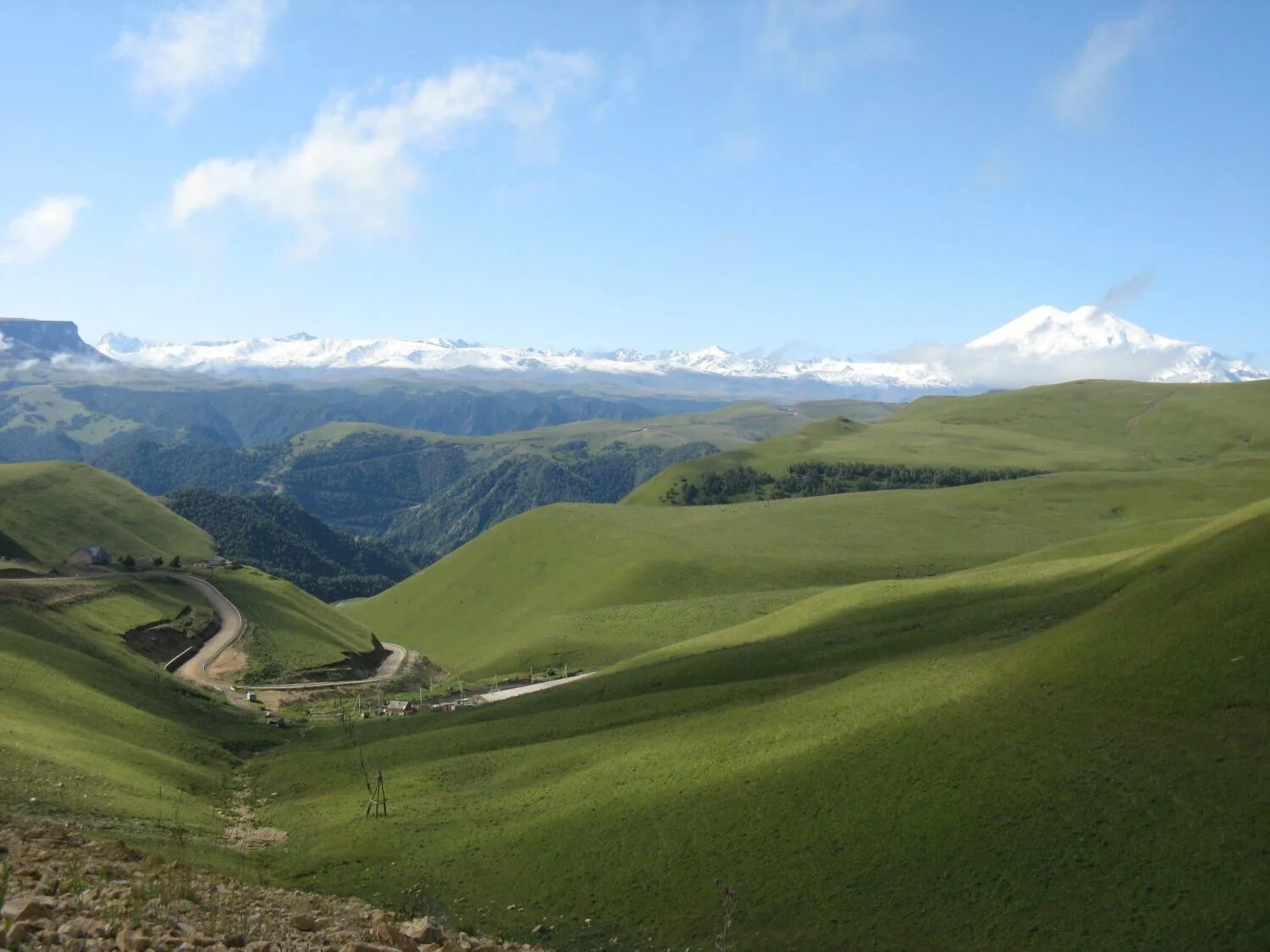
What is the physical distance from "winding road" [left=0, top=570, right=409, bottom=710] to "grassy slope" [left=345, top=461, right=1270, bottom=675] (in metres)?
14.0

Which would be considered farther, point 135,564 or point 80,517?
point 80,517

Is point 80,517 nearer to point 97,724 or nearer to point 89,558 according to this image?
point 89,558

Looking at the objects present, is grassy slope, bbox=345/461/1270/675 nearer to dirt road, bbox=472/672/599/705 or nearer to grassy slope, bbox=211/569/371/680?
dirt road, bbox=472/672/599/705

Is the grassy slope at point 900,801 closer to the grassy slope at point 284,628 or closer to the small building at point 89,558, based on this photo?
the grassy slope at point 284,628

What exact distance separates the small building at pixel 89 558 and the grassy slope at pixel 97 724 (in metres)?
18.0

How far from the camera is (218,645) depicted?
90375 mm

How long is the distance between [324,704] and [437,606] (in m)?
78.3

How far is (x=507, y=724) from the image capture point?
194 feet

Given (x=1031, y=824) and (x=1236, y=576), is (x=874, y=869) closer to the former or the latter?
(x=1031, y=824)

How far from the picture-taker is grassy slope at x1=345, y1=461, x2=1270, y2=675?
11131 centimetres

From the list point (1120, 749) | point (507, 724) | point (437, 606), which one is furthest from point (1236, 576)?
point (437, 606)

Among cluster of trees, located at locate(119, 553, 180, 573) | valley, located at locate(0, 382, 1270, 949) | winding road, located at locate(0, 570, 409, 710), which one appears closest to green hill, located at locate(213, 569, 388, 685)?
winding road, located at locate(0, 570, 409, 710)

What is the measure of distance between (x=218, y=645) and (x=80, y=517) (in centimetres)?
6615

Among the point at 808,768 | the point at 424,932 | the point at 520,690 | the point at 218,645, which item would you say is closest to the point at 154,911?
the point at 424,932
